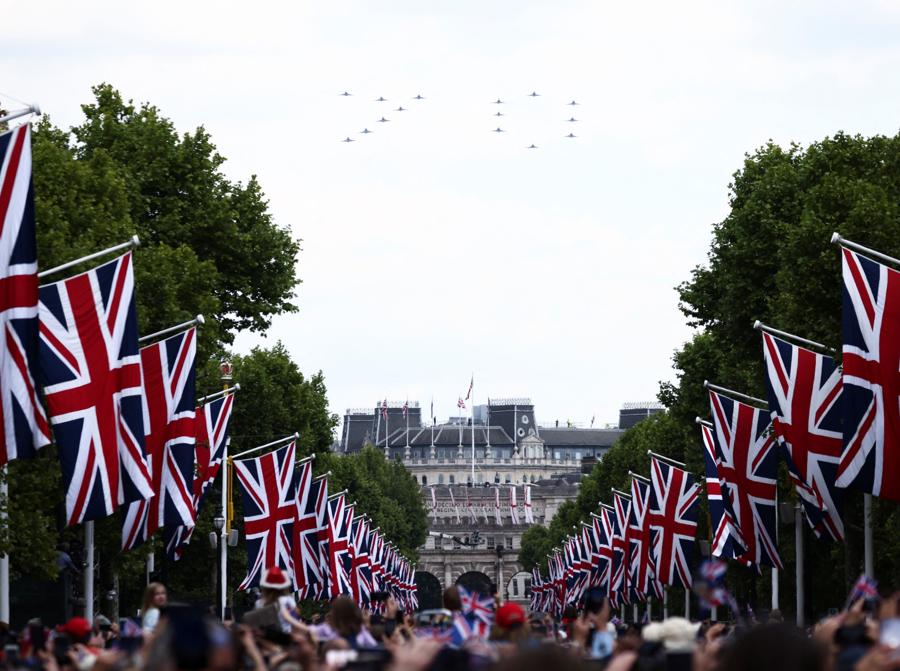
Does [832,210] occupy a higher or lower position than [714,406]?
higher

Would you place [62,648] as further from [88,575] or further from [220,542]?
[220,542]

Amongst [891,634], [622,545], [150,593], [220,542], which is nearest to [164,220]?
[220,542]

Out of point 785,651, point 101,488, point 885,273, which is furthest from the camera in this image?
point 885,273

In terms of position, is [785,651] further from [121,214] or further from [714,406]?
[121,214]

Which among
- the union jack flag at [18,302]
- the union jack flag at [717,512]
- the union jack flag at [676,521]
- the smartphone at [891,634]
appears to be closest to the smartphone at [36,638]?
the union jack flag at [18,302]

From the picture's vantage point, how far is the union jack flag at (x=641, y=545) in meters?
67.8

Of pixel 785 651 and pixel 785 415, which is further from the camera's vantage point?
pixel 785 415

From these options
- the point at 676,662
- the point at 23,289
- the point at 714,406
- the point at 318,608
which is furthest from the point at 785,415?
the point at 318,608

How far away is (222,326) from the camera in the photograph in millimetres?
70250

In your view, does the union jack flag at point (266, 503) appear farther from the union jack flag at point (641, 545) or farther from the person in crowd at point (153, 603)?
the person in crowd at point (153, 603)

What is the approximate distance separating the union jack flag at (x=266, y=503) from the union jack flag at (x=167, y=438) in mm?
15213

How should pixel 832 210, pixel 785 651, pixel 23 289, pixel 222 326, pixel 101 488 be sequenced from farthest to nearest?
pixel 222 326 → pixel 832 210 → pixel 101 488 → pixel 23 289 → pixel 785 651

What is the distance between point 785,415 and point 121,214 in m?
22.0

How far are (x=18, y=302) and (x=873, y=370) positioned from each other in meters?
13.8
